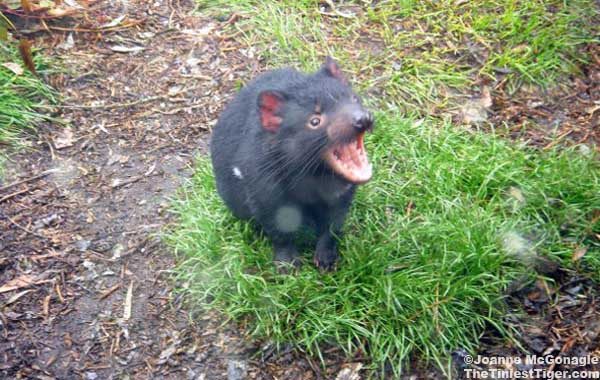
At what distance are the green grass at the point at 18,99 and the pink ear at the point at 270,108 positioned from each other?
6.85 feet

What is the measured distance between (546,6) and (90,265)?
355 centimetres

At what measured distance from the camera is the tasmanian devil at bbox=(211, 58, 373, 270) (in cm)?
321

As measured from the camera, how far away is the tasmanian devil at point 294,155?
10.5 ft

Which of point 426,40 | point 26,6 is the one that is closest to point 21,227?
point 26,6

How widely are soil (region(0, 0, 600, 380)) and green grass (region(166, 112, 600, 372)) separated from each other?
0.46 feet

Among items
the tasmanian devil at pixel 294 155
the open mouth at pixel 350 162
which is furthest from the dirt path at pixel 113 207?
the open mouth at pixel 350 162

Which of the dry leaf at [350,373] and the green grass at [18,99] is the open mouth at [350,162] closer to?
the dry leaf at [350,373]

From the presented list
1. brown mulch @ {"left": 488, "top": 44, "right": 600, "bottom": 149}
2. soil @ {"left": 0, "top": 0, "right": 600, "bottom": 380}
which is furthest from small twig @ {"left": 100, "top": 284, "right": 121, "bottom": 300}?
brown mulch @ {"left": 488, "top": 44, "right": 600, "bottom": 149}

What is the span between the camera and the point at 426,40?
511 centimetres

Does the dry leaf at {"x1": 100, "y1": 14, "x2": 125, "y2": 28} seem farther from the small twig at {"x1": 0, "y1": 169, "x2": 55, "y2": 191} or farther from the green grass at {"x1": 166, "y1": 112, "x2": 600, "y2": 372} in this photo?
the green grass at {"x1": 166, "y1": 112, "x2": 600, "y2": 372}

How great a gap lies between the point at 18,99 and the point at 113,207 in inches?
42.8

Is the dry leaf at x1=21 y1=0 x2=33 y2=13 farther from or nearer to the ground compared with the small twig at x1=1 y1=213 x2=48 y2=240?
farther from the ground

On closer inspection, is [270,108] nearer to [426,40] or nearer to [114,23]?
[426,40]

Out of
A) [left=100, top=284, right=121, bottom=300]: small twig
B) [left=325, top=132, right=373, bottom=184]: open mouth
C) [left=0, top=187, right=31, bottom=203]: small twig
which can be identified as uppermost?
[left=325, top=132, right=373, bottom=184]: open mouth
